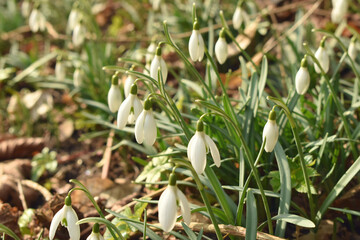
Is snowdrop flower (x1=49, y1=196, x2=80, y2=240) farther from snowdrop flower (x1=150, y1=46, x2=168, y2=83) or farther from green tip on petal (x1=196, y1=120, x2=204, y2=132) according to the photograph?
snowdrop flower (x1=150, y1=46, x2=168, y2=83)

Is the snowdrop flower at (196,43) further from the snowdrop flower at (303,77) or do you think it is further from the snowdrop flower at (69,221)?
the snowdrop flower at (69,221)

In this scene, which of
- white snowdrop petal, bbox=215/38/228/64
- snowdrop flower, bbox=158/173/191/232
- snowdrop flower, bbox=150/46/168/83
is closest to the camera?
snowdrop flower, bbox=158/173/191/232

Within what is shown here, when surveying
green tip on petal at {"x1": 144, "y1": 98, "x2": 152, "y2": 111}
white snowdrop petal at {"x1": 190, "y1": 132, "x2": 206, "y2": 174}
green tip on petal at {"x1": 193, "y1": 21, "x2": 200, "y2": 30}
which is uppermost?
green tip on petal at {"x1": 193, "y1": 21, "x2": 200, "y2": 30}

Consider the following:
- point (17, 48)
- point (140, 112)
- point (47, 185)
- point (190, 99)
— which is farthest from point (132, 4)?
point (140, 112)

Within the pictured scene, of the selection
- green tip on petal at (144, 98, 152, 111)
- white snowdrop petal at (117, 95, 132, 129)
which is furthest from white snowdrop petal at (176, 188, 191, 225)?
white snowdrop petal at (117, 95, 132, 129)

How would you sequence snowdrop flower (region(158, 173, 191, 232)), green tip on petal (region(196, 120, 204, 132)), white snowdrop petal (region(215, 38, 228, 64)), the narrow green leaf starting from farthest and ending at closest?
white snowdrop petal (region(215, 38, 228, 64)) → the narrow green leaf → green tip on petal (region(196, 120, 204, 132)) → snowdrop flower (region(158, 173, 191, 232))

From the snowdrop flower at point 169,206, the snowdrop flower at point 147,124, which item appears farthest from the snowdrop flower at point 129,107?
the snowdrop flower at point 169,206

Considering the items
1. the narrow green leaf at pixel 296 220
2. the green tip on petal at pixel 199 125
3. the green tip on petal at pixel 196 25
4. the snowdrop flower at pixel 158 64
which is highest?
the green tip on petal at pixel 196 25

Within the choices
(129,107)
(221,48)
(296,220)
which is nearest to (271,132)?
(296,220)
